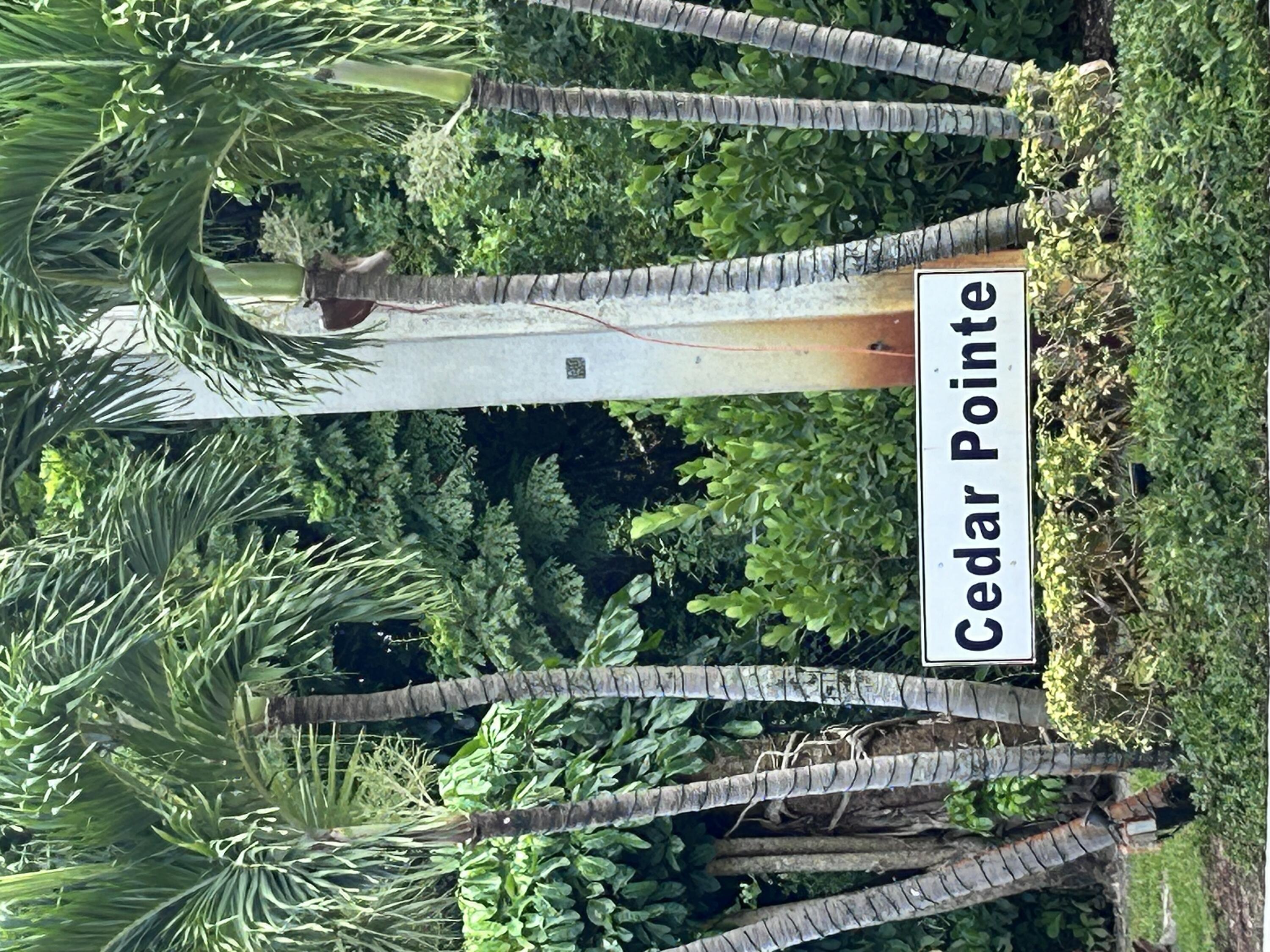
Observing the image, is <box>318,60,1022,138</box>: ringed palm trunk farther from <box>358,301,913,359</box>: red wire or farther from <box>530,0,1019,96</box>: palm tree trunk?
<box>358,301,913,359</box>: red wire

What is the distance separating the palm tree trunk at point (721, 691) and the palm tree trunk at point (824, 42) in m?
2.73

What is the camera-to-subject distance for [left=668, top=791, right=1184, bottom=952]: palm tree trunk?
539 cm

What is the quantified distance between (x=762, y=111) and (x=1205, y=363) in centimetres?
242

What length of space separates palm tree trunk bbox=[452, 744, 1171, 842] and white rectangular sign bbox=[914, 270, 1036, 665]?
77 cm

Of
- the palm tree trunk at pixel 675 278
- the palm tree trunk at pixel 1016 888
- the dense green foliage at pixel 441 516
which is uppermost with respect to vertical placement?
the palm tree trunk at pixel 675 278

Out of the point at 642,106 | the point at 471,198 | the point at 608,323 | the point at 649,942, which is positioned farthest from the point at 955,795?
the point at 471,198


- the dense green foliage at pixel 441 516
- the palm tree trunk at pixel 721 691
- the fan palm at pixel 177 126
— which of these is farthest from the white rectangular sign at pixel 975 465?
the dense green foliage at pixel 441 516

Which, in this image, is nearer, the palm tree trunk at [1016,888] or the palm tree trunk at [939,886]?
the palm tree trunk at [939,886]

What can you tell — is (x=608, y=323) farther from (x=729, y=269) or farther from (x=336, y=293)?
(x=336, y=293)

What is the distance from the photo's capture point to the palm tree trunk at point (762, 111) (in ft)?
17.5

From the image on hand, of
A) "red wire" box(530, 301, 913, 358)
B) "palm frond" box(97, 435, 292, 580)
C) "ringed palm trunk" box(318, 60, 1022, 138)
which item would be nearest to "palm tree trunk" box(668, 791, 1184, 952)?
"red wire" box(530, 301, 913, 358)

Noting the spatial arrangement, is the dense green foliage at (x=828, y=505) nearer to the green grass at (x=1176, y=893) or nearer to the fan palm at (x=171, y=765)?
the green grass at (x=1176, y=893)

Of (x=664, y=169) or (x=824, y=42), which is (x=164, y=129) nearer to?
(x=824, y=42)

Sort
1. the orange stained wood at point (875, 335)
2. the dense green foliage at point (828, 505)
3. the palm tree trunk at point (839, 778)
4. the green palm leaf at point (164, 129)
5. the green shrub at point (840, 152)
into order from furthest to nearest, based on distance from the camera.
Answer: the green shrub at point (840, 152) < the dense green foliage at point (828, 505) < the orange stained wood at point (875, 335) < the palm tree trunk at point (839, 778) < the green palm leaf at point (164, 129)
